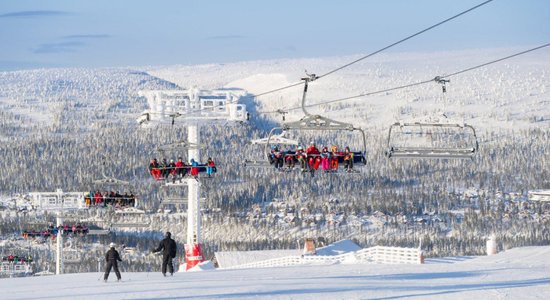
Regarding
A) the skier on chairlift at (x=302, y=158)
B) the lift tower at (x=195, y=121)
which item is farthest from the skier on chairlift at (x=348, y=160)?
the lift tower at (x=195, y=121)

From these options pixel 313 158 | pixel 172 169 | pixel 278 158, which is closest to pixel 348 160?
pixel 313 158

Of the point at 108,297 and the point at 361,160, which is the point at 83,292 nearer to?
the point at 108,297

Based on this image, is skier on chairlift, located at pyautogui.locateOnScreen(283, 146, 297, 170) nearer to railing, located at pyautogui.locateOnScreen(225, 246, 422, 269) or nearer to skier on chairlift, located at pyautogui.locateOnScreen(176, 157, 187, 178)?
skier on chairlift, located at pyautogui.locateOnScreen(176, 157, 187, 178)

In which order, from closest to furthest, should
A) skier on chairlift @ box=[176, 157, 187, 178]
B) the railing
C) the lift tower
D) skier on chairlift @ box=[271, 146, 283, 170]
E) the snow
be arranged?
the snow
skier on chairlift @ box=[271, 146, 283, 170]
skier on chairlift @ box=[176, 157, 187, 178]
the railing
the lift tower

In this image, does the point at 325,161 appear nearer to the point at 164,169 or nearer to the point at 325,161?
the point at 325,161

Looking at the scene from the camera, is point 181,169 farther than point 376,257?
No

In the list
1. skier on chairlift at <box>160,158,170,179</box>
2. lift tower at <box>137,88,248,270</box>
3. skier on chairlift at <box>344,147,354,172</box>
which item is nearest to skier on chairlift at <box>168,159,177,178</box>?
skier on chairlift at <box>160,158,170,179</box>

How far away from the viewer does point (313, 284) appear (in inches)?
1009

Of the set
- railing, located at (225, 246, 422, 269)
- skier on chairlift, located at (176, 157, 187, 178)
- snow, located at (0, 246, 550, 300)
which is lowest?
railing, located at (225, 246, 422, 269)

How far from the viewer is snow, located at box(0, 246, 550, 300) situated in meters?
23.9

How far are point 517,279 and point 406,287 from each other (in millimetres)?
3419

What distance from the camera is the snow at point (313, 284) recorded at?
23.9 m

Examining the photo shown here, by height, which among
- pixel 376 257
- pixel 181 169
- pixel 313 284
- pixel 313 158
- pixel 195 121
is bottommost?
pixel 376 257

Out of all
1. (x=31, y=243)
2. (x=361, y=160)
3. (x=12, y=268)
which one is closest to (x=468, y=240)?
(x=31, y=243)
